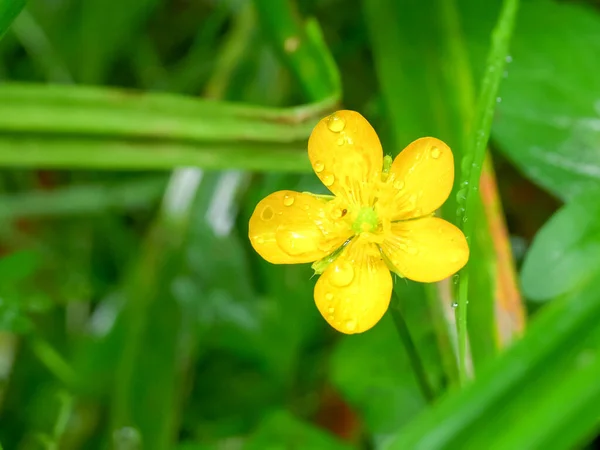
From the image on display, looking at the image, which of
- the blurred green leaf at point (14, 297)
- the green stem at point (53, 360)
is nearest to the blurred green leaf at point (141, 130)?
the blurred green leaf at point (14, 297)

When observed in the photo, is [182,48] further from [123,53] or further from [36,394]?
[36,394]

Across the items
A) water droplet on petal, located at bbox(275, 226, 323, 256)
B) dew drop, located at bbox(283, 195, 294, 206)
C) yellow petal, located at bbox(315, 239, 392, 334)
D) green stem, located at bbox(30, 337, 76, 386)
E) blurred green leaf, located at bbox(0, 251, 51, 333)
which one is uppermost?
dew drop, located at bbox(283, 195, 294, 206)

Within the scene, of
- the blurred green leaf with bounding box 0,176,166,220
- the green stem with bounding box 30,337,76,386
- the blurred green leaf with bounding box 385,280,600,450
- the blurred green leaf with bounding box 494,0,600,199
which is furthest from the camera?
the blurred green leaf with bounding box 0,176,166,220

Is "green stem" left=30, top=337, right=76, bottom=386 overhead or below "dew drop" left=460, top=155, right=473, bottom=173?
below

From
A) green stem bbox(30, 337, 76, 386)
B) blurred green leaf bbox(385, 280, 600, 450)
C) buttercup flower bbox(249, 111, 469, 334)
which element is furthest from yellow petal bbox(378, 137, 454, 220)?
green stem bbox(30, 337, 76, 386)

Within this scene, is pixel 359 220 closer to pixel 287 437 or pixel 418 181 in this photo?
pixel 418 181

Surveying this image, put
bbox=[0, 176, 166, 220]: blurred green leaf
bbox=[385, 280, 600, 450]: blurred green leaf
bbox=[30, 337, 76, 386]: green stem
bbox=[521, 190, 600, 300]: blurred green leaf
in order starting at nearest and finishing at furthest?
bbox=[385, 280, 600, 450]: blurred green leaf → bbox=[521, 190, 600, 300]: blurred green leaf → bbox=[30, 337, 76, 386]: green stem → bbox=[0, 176, 166, 220]: blurred green leaf

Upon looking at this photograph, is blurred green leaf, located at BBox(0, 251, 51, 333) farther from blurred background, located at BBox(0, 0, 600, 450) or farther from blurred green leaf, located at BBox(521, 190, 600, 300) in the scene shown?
blurred green leaf, located at BBox(521, 190, 600, 300)
